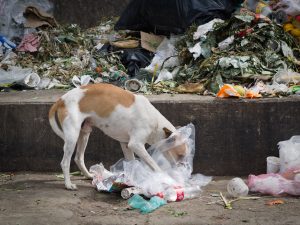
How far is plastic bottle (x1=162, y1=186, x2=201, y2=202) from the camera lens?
5590mm

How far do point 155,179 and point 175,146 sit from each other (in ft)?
1.40

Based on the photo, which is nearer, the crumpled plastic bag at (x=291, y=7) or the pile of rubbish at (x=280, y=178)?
the pile of rubbish at (x=280, y=178)

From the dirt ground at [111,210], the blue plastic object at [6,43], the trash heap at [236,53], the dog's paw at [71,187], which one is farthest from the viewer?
the blue plastic object at [6,43]

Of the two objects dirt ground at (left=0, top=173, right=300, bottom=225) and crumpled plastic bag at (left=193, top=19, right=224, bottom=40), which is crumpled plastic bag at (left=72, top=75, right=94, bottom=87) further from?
dirt ground at (left=0, top=173, right=300, bottom=225)

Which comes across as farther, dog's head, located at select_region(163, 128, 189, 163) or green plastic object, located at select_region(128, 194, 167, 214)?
dog's head, located at select_region(163, 128, 189, 163)

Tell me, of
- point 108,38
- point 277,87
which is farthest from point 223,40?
point 108,38

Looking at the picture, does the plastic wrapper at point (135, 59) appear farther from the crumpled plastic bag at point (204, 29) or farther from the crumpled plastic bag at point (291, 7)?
the crumpled plastic bag at point (291, 7)

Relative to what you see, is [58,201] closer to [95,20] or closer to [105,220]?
[105,220]

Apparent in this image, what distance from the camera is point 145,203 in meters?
5.42

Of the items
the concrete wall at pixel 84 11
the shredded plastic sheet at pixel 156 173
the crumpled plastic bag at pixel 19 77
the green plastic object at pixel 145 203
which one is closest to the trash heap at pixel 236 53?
the shredded plastic sheet at pixel 156 173

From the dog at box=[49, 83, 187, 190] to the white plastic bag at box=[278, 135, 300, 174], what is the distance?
1.00 meters

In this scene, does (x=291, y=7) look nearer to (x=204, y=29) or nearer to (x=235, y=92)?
(x=204, y=29)

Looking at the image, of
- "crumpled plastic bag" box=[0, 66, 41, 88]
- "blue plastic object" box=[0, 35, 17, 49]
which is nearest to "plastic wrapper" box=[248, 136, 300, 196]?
"crumpled plastic bag" box=[0, 66, 41, 88]

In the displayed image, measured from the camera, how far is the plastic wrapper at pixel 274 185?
5.71 metres
